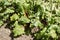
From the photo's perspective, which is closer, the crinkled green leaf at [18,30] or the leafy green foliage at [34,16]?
the leafy green foliage at [34,16]

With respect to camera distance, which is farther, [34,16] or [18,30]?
[34,16]

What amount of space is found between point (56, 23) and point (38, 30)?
40cm

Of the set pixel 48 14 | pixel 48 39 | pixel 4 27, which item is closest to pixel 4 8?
pixel 4 27

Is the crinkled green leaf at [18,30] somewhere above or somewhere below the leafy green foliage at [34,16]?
below

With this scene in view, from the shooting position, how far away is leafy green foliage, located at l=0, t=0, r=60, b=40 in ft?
12.0

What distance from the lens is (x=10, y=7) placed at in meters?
4.29

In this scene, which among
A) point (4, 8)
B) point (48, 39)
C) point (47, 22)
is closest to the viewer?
point (48, 39)

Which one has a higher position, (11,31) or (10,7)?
(10,7)

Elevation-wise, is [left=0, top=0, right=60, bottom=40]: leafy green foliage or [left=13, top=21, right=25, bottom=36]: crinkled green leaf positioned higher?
[left=0, top=0, right=60, bottom=40]: leafy green foliage

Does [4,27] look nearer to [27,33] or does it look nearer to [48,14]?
[27,33]

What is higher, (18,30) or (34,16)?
(34,16)

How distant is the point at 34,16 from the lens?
4.03 m

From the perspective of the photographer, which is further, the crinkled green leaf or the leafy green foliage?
the crinkled green leaf

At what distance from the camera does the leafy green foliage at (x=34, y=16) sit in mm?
3661
